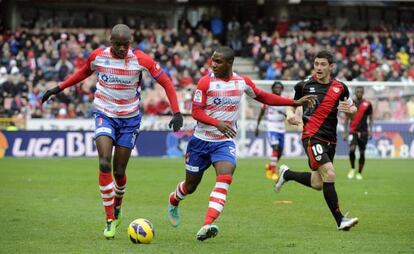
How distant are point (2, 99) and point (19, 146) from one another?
10.6 ft

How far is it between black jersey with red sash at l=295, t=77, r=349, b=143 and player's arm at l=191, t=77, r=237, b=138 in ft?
7.06

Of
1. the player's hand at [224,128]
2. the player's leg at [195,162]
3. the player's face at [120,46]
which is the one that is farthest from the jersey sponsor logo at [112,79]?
the player's hand at [224,128]

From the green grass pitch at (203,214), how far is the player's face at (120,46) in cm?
232

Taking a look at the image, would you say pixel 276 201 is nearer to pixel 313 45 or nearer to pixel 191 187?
pixel 191 187

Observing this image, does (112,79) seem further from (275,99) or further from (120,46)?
(275,99)

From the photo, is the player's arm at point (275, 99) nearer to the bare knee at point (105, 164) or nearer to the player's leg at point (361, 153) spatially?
the bare knee at point (105, 164)

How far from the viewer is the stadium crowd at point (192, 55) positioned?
36.0 meters

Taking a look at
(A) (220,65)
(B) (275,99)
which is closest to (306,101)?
(B) (275,99)

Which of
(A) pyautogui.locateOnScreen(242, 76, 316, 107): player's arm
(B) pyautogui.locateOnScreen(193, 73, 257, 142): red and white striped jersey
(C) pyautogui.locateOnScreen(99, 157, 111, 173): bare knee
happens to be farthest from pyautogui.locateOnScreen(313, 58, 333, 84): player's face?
(C) pyautogui.locateOnScreen(99, 157, 111, 173): bare knee

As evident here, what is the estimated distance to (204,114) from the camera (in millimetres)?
11758

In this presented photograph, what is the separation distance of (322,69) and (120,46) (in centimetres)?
304

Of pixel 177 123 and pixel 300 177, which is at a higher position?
pixel 177 123

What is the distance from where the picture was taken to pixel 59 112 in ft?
116

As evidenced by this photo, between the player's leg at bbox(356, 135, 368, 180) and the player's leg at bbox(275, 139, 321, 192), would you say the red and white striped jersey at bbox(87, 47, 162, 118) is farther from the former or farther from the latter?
the player's leg at bbox(356, 135, 368, 180)
